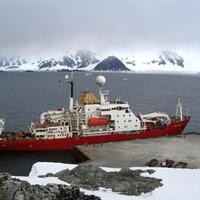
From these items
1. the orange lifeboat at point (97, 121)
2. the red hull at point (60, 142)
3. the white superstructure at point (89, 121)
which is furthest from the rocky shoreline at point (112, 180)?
the white superstructure at point (89, 121)

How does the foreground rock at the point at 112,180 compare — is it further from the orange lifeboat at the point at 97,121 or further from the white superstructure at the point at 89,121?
the white superstructure at the point at 89,121

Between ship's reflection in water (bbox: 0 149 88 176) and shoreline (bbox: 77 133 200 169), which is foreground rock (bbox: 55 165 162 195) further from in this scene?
ship's reflection in water (bbox: 0 149 88 176)

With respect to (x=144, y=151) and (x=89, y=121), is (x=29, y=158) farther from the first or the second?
(x=144, y=151)

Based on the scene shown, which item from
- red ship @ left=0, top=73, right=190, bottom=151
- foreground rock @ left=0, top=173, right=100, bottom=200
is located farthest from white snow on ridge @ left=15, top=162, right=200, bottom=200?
red ship @ left=0, top=73, right=190, bottom=151

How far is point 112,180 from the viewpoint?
24844 millimetres

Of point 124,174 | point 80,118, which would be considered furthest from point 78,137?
point 124,174

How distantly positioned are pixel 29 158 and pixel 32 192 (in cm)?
2954

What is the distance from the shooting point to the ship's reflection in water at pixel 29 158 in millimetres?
42594

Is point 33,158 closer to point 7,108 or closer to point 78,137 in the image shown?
point 78,137

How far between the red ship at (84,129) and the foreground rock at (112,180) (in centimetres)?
2186

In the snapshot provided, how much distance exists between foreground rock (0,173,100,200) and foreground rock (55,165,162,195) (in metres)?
4.12

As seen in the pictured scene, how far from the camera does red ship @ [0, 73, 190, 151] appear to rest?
4850cm

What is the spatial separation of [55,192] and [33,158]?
28689mm

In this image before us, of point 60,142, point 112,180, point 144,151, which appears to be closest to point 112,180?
point 112,180
